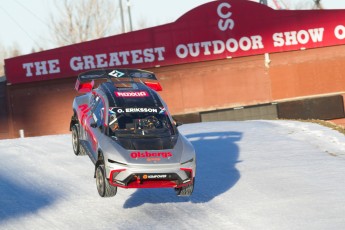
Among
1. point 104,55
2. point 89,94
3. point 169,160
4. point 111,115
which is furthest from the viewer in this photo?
point 104,55

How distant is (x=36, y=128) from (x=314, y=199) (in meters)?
23.4

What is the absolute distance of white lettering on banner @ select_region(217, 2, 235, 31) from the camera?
35812 millimetres

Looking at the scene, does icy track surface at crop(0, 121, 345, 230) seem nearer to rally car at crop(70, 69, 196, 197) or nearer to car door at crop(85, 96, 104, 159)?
rally car at crop(70, 69, 196, 197)

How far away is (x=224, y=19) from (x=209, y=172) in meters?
19.2

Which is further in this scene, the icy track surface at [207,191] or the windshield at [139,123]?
the windshield at [139,123]

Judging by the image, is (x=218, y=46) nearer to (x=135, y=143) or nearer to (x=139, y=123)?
(x=139, y=123)

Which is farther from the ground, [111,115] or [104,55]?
[104,55]

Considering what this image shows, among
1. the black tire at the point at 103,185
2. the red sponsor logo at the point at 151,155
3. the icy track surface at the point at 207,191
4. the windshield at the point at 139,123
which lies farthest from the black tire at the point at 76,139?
the red sponsor logo at the point at 151,155

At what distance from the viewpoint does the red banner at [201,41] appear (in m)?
35.3

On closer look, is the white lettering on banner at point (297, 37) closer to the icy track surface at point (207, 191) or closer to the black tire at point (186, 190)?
the icy track surface at point (207, 191)

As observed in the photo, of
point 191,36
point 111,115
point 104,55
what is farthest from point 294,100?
point 111,115

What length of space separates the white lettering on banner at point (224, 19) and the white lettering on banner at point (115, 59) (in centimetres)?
324

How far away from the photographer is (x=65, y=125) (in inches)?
1427

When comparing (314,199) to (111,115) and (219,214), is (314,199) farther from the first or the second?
(111,115)
